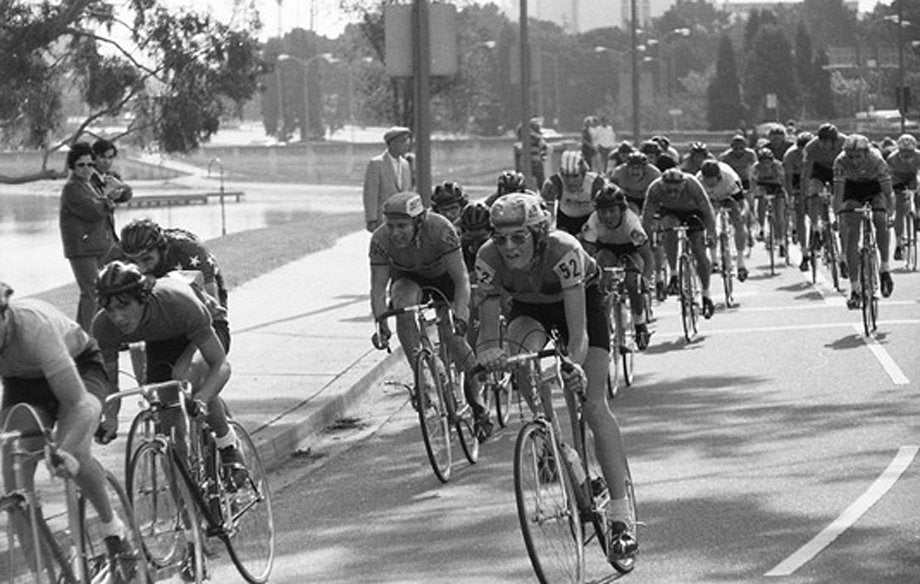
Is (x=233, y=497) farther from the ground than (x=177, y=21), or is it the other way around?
(x=177, y=21)

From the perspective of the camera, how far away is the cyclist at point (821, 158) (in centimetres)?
2490

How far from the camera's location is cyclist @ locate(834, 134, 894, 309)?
20.8 m

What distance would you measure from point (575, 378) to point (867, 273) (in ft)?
37.2

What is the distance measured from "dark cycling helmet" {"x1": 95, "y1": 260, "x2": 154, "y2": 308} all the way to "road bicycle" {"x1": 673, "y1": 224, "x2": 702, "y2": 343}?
1197cm

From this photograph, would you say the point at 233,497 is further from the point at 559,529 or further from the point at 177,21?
the point at 177,21

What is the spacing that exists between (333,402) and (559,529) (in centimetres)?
746

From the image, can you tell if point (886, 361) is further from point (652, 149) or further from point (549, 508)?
point (549, 508)

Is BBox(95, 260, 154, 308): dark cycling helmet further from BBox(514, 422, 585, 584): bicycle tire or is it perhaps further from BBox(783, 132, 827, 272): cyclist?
BBox(783, 132, 827, 272): cyclist

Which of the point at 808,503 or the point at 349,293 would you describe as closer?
the point at 808,503

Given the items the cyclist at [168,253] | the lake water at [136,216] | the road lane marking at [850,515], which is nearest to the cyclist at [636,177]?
the road lane marking at [850,515]

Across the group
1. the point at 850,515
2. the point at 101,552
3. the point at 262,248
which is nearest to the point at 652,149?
the point at 262,248

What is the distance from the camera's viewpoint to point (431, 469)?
1371cm

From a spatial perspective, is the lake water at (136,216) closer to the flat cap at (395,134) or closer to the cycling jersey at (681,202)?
the flat cap at (395,134)

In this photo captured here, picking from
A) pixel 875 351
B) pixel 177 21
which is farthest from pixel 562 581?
pixel 177 21
